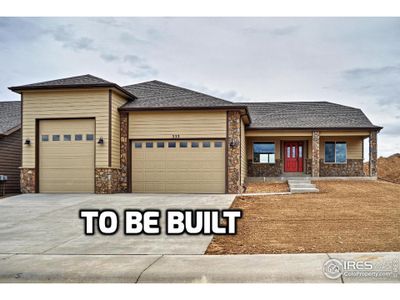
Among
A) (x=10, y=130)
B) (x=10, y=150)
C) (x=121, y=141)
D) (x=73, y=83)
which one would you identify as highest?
(x=73, y=83)

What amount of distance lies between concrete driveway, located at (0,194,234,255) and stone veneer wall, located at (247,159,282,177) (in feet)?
24.3

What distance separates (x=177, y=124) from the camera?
17.9m

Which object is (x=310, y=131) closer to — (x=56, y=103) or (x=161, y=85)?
(x=161, y=85)

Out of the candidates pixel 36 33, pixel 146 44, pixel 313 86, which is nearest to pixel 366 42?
pixel 146 44

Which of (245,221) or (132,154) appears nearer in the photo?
(245,221)

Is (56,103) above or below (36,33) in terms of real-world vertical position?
below

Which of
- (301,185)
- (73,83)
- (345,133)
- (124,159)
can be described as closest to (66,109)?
(73,83)

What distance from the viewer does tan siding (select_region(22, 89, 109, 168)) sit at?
55.9 feet

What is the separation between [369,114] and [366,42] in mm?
13363

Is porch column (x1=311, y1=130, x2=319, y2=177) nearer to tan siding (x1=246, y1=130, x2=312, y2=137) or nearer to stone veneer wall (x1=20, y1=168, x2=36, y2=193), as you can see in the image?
tan siding (x1=246, y1=130, x2=312, y2=137)

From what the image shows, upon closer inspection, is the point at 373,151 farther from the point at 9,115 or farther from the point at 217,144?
the point at 9,115

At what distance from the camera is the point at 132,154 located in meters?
18.0

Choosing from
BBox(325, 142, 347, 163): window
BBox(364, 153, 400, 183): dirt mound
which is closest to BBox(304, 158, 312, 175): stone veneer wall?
BBox(325, 142, 347, 163): window

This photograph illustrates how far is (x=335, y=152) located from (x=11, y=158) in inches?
636
